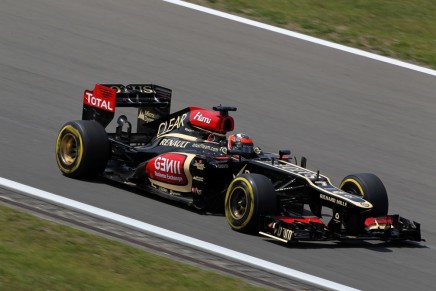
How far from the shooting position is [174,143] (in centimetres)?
1337

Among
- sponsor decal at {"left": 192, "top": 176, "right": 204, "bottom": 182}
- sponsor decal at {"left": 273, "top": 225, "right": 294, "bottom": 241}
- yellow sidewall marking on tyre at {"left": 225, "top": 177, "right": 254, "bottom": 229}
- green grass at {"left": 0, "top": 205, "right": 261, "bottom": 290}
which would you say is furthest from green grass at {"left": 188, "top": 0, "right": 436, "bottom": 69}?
green grass at {"left": 0, "top": 205, "right": 261, "bottom": 290}

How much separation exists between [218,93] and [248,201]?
6.00 meters

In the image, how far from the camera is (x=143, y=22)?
19.9 m

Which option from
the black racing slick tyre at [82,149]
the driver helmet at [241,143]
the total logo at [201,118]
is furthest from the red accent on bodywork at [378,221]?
the black racing slick tyre at [82,149]

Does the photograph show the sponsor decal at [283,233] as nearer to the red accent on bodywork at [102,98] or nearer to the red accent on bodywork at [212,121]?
Answer: the red accent on bodywork at [212,121]

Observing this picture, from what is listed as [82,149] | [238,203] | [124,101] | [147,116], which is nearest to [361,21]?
[147,116]

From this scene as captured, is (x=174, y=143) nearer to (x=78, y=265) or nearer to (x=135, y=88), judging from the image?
(x=135, y=88)

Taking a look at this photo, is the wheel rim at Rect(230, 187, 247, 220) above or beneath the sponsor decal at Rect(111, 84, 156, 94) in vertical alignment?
beneath

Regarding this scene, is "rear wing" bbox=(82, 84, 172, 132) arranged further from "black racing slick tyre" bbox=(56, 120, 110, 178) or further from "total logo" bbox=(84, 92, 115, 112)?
"black racing slick tyre" bbox=(56, 120, 110, 178)

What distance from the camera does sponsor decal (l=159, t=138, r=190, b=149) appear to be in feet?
43.5

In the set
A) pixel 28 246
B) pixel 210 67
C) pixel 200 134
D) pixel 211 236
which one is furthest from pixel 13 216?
pixel 210 67

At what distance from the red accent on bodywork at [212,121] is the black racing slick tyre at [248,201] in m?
1.23

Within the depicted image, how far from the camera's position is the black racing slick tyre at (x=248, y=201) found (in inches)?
462

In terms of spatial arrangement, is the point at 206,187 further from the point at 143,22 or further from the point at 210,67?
the point at 143,22
